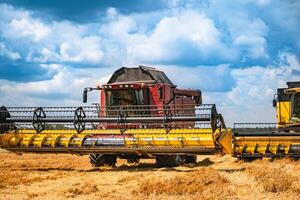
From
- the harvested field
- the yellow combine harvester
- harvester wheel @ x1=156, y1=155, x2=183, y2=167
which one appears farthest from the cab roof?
the harvested field

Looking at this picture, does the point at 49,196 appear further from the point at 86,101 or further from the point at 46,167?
the point at 86,101

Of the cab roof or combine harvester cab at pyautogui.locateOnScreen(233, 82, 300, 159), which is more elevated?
the cab roof

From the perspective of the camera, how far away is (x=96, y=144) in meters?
11.6

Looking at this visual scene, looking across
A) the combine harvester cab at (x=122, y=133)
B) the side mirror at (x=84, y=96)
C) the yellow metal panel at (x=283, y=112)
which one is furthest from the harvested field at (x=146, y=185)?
the yellow metal panel at (x=283, y=112)

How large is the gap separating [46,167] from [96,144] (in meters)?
2.07

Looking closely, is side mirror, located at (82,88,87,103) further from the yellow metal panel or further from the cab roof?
the yellow metal panel

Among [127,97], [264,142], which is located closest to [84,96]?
[127,97]

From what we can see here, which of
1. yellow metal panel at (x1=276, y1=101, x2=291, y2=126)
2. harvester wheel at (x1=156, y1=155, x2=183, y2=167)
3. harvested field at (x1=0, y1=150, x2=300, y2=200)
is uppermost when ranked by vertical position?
yellow metal panel at (x1=276, y1=101, x2=291, y2=126)

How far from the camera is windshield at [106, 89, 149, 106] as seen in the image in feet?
46.4

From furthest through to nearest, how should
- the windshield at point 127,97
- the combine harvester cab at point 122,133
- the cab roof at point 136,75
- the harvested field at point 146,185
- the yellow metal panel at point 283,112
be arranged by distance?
the yellow metal panel at point 283,112
the cab roof at point 136,75
the windshield at point 127,97
the combine harvester cab at point 122,133
the harvested field at point 146,185

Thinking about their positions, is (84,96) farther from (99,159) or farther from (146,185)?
(146,185)

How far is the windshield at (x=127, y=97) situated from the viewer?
1415 centimetres

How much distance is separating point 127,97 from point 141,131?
296 cm

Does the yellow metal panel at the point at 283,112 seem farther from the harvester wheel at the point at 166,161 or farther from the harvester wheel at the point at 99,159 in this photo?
the harvester wheel at the point at 99,159
